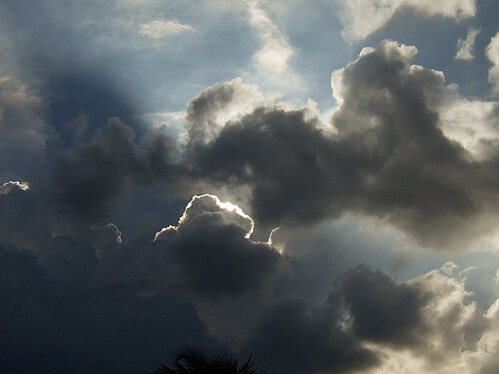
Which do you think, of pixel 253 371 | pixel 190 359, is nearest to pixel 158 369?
pixel 190 359

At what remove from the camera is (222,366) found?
26.7 meters

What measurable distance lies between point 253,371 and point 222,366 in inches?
74.5

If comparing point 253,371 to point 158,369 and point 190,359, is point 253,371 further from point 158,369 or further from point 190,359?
point 158,369

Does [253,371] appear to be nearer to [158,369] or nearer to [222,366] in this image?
[222,366]

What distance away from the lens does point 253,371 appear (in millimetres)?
27188

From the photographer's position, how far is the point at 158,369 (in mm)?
26031

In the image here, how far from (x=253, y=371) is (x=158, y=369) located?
17.7 feet

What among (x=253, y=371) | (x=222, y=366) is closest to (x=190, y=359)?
(x=222, y=366)

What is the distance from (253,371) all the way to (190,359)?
369 cm

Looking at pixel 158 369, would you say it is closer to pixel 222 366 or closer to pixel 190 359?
pixel 190 359

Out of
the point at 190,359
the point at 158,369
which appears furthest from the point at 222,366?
the point at 158,369

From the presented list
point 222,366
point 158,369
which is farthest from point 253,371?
point 158,369

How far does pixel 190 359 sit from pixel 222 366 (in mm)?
1869

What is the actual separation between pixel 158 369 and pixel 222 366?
11.6 ft
